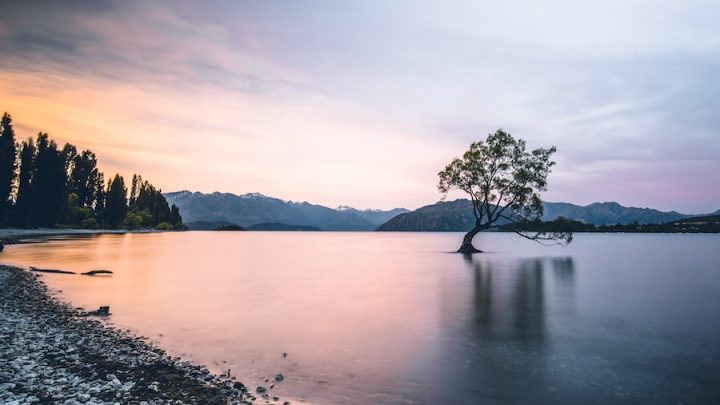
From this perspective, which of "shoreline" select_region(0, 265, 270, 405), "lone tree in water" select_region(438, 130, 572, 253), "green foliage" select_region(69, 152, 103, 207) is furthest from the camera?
"green foliage" select_region(69, 152, 103, 207)

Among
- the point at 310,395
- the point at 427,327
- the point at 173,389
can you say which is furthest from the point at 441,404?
the point at 427,327

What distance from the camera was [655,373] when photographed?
45.5ft

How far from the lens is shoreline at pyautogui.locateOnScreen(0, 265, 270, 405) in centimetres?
1061

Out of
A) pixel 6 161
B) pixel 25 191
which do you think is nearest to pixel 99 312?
pixel 6 161

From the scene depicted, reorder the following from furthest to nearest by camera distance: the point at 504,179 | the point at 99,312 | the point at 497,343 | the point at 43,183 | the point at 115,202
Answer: the point at 115,202 < the point at 43,183 < the point at 504,179 < the point at 99,312 < the point at 497,343

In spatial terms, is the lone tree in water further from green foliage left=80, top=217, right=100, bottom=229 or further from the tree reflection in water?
green foliage left=80, top=217, right=100, bottom=229

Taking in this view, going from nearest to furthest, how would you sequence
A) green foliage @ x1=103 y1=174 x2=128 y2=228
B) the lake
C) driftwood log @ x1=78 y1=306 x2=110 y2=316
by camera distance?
the lake
driftwood log @ x1=78 y1=306 x2=110 y2=316
green foliage @ x1=103 y1=174 x2=128 y2=228

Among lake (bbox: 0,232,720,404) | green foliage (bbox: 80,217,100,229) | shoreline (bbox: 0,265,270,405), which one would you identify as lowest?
lake (bbox: 0,232,720,404)

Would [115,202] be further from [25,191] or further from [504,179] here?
[504,179]

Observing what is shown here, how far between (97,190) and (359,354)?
611 ft

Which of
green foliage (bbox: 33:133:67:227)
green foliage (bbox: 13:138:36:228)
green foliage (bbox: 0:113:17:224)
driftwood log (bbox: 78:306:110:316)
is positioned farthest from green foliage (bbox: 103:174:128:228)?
driftwood log (bbox: 78:306:110:316)

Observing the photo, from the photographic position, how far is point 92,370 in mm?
12586

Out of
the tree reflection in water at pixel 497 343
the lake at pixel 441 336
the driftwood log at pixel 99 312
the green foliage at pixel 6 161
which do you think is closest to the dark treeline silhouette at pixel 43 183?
the green foliage at pixel 6 161

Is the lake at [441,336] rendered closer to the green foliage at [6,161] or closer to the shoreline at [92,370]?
the shoreline at [92,370]
